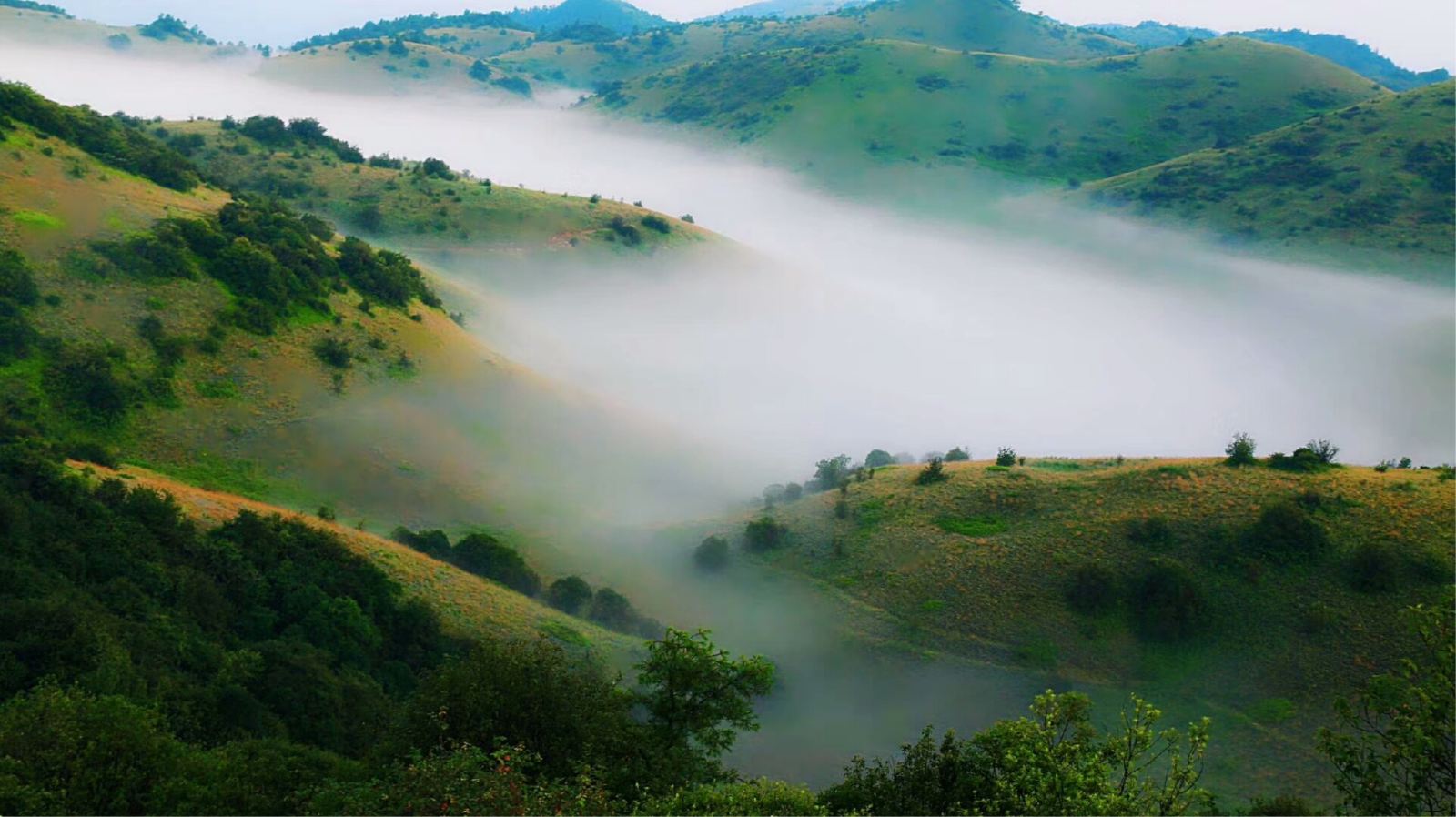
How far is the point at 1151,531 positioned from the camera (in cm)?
4906

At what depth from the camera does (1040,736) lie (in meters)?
19.8

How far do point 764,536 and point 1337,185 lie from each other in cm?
16021

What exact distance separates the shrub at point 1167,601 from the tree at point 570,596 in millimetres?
30874

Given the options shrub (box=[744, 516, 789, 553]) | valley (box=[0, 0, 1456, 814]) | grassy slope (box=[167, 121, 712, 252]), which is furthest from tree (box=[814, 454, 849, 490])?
grassy slope (box=[167, 121, 712, 252])

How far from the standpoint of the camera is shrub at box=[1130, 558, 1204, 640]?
43.9 metres

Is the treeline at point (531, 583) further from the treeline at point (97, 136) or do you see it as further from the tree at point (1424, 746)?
the treeline at point (97, 136)

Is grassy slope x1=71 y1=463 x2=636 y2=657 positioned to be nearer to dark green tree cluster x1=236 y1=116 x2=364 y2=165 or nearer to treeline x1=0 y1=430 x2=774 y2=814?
treeline x1=0 y1=430 x2=774 y2=814

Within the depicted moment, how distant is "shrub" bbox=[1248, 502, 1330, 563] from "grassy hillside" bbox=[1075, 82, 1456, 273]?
413 feet

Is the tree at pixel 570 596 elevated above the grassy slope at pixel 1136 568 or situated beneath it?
situated beneath

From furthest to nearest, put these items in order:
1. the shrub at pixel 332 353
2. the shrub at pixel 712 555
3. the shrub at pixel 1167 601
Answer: the shrub at pixel 332 353 < the shrub at pixel 712 555 < the shrub at pixel 1167 601

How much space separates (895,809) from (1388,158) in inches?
7444

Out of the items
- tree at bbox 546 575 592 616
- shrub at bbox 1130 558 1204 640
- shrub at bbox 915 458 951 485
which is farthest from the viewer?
shrub at bbox 915 458 951 485

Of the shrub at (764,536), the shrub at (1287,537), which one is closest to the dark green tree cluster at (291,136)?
the shrub at (764,536)

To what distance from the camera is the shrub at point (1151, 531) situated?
48719 millimetres
